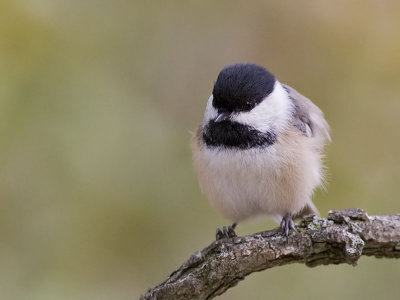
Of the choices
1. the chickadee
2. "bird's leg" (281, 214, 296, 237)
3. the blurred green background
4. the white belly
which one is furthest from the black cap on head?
the blurred green background

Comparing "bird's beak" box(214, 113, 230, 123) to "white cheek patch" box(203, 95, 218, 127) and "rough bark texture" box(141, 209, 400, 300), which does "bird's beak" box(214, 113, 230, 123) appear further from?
"rough bark texture" box(141, 209, 400, 300)

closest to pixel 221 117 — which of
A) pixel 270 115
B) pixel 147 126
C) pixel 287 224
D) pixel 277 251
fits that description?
pixel 270 115

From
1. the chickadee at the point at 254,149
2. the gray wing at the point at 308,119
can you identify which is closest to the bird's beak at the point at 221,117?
the chickadee at the point at 254,149

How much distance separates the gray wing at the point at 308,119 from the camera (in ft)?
11.1

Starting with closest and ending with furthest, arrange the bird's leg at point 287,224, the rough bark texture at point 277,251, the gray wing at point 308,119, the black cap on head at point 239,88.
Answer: the rough bark texture at point 277,251
the bird's leg at point 287,224
the black cap on head at point 239,88
the gray wing at point 308,119

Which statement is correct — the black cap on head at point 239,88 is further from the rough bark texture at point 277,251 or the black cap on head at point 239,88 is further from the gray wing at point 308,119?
the rough bark texture at point 277,251

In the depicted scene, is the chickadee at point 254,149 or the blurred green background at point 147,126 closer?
the chickadee at point 254,149

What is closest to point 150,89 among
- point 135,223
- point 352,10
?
point 135,223

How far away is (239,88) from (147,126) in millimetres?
912

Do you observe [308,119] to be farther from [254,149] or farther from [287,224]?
[287,224]

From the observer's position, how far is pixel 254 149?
308cm

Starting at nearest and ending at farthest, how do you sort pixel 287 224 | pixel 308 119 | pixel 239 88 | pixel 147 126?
pixel 287 224 < pixel 239 88 < pixel 308 119 < pixel 147 126

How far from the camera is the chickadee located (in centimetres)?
307

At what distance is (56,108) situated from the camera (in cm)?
363
